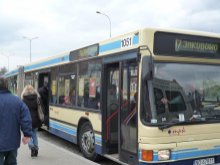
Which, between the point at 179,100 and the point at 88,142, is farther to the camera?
the point at 88,142

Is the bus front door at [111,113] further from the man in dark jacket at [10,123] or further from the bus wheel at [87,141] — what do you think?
the man in dark jacket at [10,123]

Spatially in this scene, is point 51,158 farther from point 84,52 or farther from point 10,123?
point 10,123

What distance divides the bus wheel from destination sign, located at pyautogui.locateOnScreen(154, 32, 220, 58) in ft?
9.56

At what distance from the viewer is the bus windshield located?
6.26m

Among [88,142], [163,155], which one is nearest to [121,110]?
[163,155]

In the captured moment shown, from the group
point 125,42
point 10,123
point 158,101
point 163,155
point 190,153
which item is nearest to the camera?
point 10,123

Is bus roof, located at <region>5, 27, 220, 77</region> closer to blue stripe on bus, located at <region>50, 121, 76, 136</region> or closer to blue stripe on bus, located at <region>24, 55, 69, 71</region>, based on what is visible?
blue stripe on bus, located at <region>24, 55, 69, 71</region>

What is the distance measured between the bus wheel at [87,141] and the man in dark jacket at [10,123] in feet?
11.0

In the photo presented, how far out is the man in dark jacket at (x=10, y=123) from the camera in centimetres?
502

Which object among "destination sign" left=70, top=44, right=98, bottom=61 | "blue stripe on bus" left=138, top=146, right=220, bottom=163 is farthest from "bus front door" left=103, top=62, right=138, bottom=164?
"destination sign" left=70, top=44, right=98, bottom=61

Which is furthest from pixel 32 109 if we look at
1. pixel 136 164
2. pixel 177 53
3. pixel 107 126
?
pixel 177 53

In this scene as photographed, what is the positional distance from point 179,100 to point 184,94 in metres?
0.14

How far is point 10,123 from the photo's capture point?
5051 millimetres

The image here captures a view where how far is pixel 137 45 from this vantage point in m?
6.48
